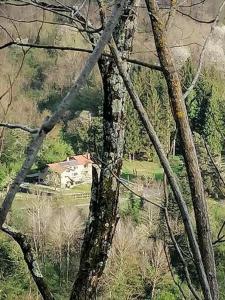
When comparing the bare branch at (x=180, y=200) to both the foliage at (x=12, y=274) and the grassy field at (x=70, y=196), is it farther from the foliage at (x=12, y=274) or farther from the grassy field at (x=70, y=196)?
the grassy field at (x=70, y=196)

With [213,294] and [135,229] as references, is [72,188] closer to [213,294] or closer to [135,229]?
[135,229]

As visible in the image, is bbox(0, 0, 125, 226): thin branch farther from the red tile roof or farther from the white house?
the red tile roof

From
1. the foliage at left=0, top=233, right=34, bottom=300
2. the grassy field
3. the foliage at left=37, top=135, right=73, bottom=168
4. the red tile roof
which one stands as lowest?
the foliage at left=0, top=233, right=34, bottom=300

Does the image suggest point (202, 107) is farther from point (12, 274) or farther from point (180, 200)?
point (12, 274)

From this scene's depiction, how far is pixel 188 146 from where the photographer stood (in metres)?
0.84

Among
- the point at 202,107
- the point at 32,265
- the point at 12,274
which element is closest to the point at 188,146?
the point at 32,265

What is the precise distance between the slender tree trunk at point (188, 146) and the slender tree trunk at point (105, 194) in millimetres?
940

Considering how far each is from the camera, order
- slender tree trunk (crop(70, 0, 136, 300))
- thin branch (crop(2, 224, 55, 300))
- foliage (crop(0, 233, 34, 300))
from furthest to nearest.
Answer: foliage (crop(0, 233, 34, 300)) → slender tree trunk (crop(70, 0, 136, 300)) → thin branch (crop(2, 224, 55, 300))

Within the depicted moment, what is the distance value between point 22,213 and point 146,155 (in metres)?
3.51

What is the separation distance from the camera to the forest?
0.84 m

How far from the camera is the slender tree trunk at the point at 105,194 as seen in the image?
5.92ft

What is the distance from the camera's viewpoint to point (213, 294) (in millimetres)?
837

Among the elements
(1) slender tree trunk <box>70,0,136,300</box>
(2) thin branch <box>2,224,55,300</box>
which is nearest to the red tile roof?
(1) slender tree trunk <box>70,0,136,300</box>

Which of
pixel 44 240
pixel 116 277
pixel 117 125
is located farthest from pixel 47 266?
pixel 117 125
